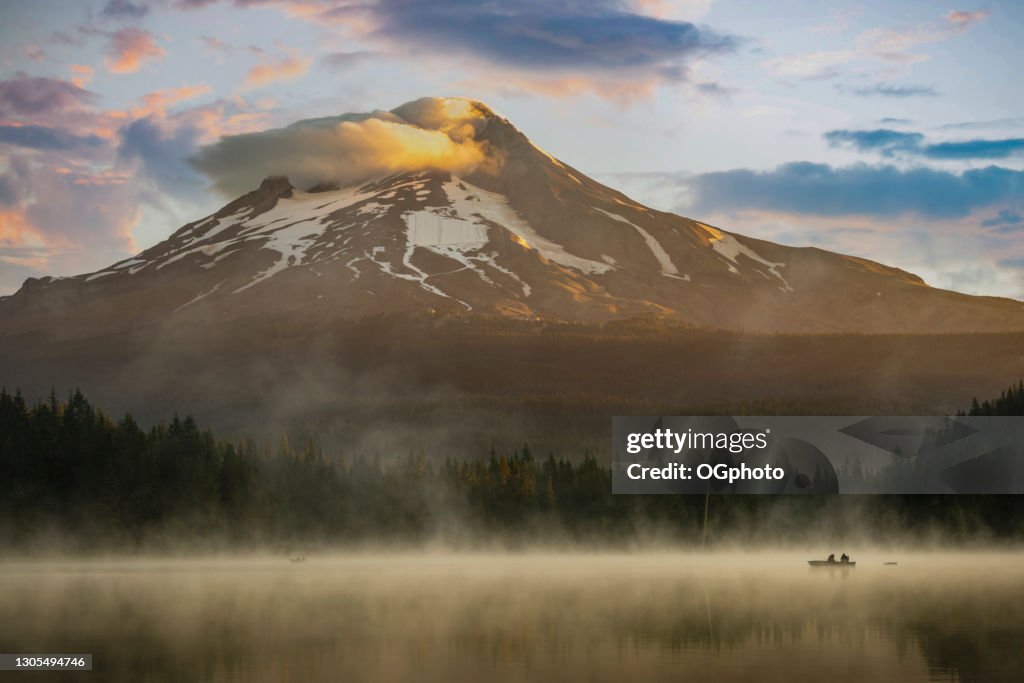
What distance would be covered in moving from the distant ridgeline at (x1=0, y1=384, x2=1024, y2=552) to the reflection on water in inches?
1051

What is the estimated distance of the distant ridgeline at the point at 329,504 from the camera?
436ft

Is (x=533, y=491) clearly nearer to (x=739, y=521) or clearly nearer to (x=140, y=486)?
(x=739, y=521)

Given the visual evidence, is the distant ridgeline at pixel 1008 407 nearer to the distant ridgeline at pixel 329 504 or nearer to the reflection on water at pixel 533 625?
the distant ridgeline at pixel 329 504

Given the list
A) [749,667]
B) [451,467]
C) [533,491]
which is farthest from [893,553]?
[749,667]

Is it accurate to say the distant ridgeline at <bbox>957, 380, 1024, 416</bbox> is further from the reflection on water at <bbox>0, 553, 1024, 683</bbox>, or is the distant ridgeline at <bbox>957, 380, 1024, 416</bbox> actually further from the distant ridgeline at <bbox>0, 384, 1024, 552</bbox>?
the reflection on water at <bbox>0, 553, 1024, 683</bbox>

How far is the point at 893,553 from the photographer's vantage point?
136 m

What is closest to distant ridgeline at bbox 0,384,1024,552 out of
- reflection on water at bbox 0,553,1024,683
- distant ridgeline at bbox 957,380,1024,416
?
distant ridgeline at bbox 957,380,1024,416

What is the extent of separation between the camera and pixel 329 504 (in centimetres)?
15675

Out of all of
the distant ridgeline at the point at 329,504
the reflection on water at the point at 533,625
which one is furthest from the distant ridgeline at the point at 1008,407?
the reflection on water at the point at 533,625

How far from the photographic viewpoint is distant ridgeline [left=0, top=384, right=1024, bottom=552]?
133m

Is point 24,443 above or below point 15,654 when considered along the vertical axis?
above

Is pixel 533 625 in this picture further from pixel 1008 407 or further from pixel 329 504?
pixel 1008 407

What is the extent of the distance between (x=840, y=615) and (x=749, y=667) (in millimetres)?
17954

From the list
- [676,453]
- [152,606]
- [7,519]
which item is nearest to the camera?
[152,606]
